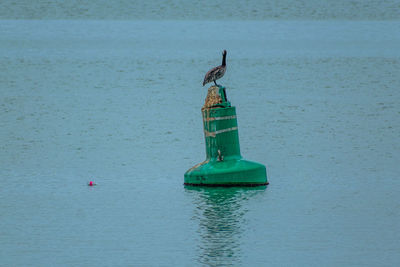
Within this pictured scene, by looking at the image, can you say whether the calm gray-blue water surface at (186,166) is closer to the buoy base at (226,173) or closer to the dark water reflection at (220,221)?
the dark water reflection at (220,221)

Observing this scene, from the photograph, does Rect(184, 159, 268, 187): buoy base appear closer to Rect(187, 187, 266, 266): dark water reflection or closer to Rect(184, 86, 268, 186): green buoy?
Rect(184, 86, 268, 186): green buoy

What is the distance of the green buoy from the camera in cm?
2120

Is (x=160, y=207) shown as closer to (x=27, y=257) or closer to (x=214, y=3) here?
(x=27, y=257)

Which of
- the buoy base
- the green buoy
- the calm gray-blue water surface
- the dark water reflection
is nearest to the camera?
the dark water reflection

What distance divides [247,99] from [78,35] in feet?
200

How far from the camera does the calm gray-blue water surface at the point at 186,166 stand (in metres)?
17.3

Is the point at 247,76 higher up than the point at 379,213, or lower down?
higher up

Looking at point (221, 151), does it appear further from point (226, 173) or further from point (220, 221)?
point (220, 221)

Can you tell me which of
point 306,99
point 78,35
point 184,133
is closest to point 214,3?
point 78,35

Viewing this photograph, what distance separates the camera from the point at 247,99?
4631cm

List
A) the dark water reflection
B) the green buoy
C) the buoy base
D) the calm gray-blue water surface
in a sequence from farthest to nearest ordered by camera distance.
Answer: the buoy base < the green buoy < the calm gray-blue water surface < the dark water reflection

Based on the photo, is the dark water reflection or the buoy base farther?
the buoy base

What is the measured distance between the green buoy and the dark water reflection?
0.25 meters

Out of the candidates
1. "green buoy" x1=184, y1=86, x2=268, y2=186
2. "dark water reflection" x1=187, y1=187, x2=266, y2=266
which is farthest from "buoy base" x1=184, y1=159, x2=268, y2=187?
"dark water reflection" x1=187, y1=187, x2=266, y2=266
